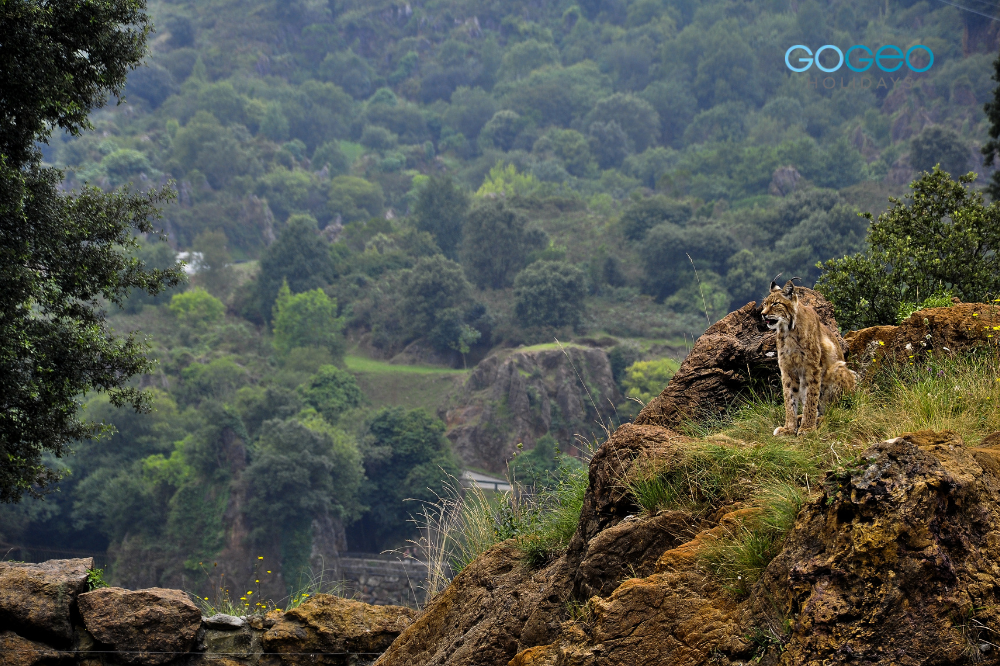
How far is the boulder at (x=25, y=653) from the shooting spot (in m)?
6.22

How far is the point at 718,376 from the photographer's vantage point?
6.29 metres

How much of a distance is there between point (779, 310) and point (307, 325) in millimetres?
67418

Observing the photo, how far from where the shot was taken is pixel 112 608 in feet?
21.8

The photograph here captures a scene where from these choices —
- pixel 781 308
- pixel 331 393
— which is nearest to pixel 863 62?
pixel 331 393

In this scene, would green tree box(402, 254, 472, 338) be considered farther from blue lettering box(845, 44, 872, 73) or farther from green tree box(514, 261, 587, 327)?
blue lettering box(845, 44, 872, 73)

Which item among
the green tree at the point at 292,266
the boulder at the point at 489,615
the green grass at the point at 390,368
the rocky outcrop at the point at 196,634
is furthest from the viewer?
the green tree at the point at 292,266

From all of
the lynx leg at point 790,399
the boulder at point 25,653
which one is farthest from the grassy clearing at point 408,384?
the lynx leg at point 790,399

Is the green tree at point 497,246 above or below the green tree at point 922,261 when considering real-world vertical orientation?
above

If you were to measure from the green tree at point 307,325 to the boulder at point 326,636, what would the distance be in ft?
208

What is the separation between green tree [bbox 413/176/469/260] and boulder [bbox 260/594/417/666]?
82.2m

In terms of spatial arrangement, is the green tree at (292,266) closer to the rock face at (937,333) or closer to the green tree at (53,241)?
the green tree at (53,241)

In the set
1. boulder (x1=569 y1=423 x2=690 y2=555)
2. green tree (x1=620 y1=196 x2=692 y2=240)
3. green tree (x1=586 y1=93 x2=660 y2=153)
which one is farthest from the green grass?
green tree (x1=586 y1=93 x2=660 y2=153)

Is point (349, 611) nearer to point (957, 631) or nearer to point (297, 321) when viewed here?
point (957, 631)

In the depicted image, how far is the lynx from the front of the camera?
5289 mm
